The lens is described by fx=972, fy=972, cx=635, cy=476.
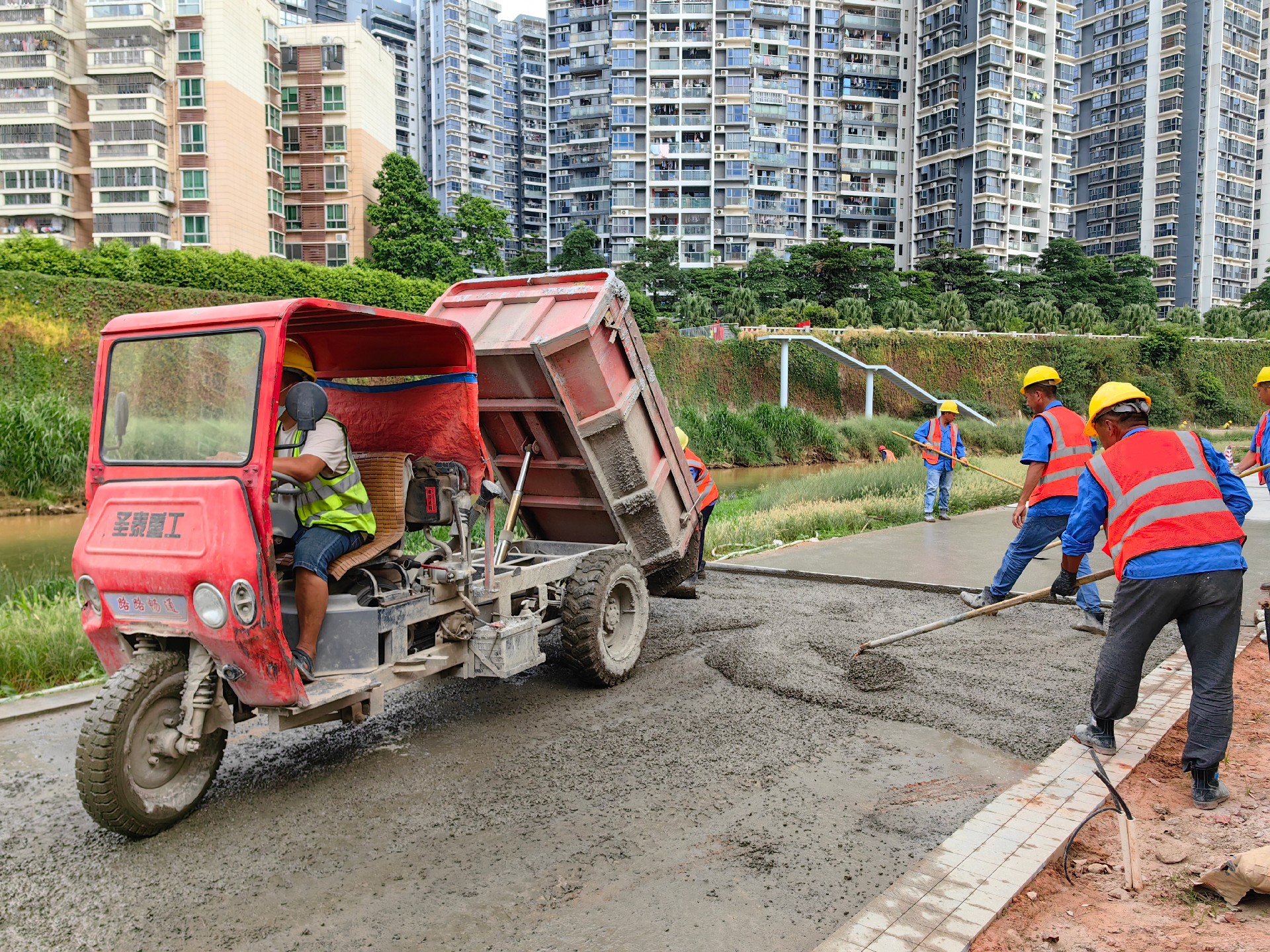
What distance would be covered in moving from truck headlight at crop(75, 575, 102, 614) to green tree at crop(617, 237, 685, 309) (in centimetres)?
5930

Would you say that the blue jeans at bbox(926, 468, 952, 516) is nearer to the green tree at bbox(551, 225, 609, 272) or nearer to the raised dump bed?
the raised dump bed

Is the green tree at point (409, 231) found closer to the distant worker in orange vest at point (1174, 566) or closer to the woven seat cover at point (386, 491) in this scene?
the woven seat cover at point (386, 491)

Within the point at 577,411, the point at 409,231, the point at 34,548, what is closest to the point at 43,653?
the point at 577,411

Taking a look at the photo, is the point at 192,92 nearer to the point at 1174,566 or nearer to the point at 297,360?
the point at 297,360

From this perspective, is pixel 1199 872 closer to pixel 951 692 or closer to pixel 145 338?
pixel 951 692

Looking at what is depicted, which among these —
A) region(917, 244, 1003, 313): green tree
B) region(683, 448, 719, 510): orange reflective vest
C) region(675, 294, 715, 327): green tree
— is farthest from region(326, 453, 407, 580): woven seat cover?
region(917, 244, 1003, 313): green tree

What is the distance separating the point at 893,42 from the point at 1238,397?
46.7 m

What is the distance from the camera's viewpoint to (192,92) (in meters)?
47.8

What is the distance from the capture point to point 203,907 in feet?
11.6

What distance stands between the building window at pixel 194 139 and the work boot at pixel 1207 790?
172 feet

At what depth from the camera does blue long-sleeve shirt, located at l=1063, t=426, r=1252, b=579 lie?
4395mm

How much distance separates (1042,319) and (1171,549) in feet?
172

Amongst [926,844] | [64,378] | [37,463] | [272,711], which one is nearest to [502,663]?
[272,711]

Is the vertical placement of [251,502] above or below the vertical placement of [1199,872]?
above
